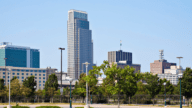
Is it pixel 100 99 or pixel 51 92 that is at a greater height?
pixel 51 92

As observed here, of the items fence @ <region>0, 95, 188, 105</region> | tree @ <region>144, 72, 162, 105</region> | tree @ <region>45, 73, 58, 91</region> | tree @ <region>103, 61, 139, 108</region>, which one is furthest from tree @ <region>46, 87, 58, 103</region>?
tree @ <region>103, 61, 139, 108</region>

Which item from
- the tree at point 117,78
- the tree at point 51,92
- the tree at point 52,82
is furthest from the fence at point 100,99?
the tree at point 117,78

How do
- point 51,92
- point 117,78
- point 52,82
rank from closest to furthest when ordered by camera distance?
1. point 117,78
2. point 51,92
3. point 52,82

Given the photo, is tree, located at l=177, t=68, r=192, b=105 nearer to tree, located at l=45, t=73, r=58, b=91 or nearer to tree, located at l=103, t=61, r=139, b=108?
tree, located at l=103, t=61, r=139, b=108

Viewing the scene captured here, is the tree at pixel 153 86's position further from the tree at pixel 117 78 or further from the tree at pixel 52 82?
the tree at pixel 52 82

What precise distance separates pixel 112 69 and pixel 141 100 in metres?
27.4

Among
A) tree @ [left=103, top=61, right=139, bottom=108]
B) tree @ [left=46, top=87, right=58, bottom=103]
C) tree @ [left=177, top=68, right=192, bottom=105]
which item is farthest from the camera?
tree @ [left=46, top=87, right=58, bottom=103]

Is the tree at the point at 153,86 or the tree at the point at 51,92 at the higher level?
the tree at the point at 153,86

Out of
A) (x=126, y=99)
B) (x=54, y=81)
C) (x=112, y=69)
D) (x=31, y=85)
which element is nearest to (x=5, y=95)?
(x=31, y=85)

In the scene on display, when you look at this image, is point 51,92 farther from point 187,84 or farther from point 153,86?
point 187,84

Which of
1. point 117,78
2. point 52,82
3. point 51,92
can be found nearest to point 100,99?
point 51,92

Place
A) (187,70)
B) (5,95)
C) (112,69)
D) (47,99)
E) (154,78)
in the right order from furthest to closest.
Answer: (47,99) < (5,95) < (154,78) < (187,70) < (112,69)

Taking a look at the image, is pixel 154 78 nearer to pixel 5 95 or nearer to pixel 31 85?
pixel 31 85

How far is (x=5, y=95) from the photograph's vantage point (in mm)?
72312
